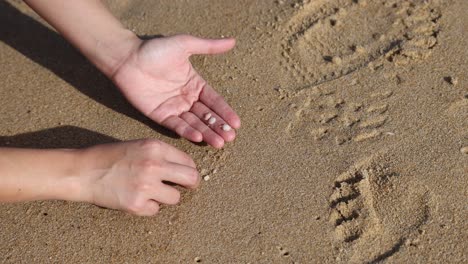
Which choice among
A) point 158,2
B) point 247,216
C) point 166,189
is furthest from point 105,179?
point 158,2

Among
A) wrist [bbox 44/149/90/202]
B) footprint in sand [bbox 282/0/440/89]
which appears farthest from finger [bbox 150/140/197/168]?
footprint in sand [bbox 282/0/440/89]

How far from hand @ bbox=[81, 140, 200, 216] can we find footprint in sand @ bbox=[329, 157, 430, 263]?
45cm

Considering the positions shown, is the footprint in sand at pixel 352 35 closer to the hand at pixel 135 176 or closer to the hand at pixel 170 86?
the hand at pixel 170 86

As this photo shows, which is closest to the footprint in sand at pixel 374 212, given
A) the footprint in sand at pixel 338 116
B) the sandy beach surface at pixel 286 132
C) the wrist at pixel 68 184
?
the sandy beach surface at pixel 286 132

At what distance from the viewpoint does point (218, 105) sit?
1.99 m

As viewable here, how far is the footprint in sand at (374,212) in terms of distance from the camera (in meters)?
1.69

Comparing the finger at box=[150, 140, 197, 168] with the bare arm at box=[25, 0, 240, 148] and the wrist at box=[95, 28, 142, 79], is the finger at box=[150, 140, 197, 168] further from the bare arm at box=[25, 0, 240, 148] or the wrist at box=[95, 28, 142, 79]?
the wrist at box=[95, 28, 142, 79]

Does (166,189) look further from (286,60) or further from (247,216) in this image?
(286,60)

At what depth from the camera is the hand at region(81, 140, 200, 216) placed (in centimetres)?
173

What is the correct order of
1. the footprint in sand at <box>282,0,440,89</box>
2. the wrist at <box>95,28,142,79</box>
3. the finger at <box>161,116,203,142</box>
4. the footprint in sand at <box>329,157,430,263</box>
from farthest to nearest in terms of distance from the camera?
the footprint in sand at <box>282,0,440,89</box>
the wrist at <box>95,28,142,79</box>
the finger at <box>161,116,203,142</box>
the footprint in sand at <box>329,157,430,263</box>

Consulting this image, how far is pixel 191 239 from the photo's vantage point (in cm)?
175

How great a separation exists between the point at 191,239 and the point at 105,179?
301mm

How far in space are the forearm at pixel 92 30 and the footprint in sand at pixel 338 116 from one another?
60 cm

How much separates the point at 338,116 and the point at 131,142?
70 cm
